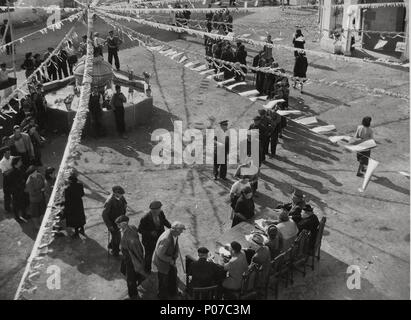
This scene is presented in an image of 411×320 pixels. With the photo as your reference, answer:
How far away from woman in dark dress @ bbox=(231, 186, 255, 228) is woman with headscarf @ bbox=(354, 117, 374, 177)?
12.6ft

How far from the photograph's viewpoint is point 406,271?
10438mm

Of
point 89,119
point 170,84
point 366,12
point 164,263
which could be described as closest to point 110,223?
point 164,263

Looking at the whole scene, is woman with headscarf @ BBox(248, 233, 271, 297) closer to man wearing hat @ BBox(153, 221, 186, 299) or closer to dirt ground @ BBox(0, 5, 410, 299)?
dirt ground @ BBox(0, 5, 410, 299)

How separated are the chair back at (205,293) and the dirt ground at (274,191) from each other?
1193 mm

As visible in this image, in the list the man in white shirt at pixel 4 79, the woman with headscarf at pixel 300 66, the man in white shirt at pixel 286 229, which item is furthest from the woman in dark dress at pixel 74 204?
the woman with headscarf at pixel 300 66

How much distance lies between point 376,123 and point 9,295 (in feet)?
40.1

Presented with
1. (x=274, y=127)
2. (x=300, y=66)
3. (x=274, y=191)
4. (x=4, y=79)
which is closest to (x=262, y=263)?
(x=274, y=191)

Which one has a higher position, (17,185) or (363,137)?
(363,137)

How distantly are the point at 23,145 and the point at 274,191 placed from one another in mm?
6319

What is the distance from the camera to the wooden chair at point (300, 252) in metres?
9.93

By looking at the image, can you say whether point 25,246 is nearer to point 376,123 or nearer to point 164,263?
point 164,263

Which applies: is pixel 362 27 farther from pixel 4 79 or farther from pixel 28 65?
pixel 4 79

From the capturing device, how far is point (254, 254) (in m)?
9.72

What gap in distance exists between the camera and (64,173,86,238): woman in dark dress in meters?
10.9
